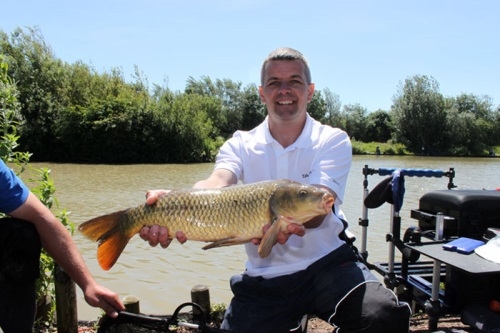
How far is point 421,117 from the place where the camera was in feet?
147

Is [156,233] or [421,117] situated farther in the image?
[421,117]

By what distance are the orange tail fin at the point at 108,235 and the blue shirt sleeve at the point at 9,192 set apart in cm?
33

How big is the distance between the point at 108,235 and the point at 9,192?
461 mm

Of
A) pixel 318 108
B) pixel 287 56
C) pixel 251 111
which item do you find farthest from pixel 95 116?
pixel 318 108

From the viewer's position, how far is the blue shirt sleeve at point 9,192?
6.43 feet

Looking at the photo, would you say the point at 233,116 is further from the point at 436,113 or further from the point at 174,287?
the point at 174,287

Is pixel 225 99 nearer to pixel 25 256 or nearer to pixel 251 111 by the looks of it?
pixel 251 111

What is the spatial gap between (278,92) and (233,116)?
4968 centimetres

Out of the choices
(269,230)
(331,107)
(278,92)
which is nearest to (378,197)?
(278,92)

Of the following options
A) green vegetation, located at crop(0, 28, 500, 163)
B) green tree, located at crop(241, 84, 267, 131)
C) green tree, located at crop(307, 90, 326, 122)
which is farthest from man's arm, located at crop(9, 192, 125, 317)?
green tree, located at crop(307, 90, 326, 122)

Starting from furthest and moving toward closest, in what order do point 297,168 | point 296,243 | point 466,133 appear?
point 466,133 < point 297,168 < point 296,243

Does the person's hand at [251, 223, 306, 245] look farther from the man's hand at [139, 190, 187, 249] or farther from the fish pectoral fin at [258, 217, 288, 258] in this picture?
the man's hand at [139, 190, 187, 249]

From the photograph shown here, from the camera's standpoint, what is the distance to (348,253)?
2.37 metres

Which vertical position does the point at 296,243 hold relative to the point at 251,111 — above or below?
below
